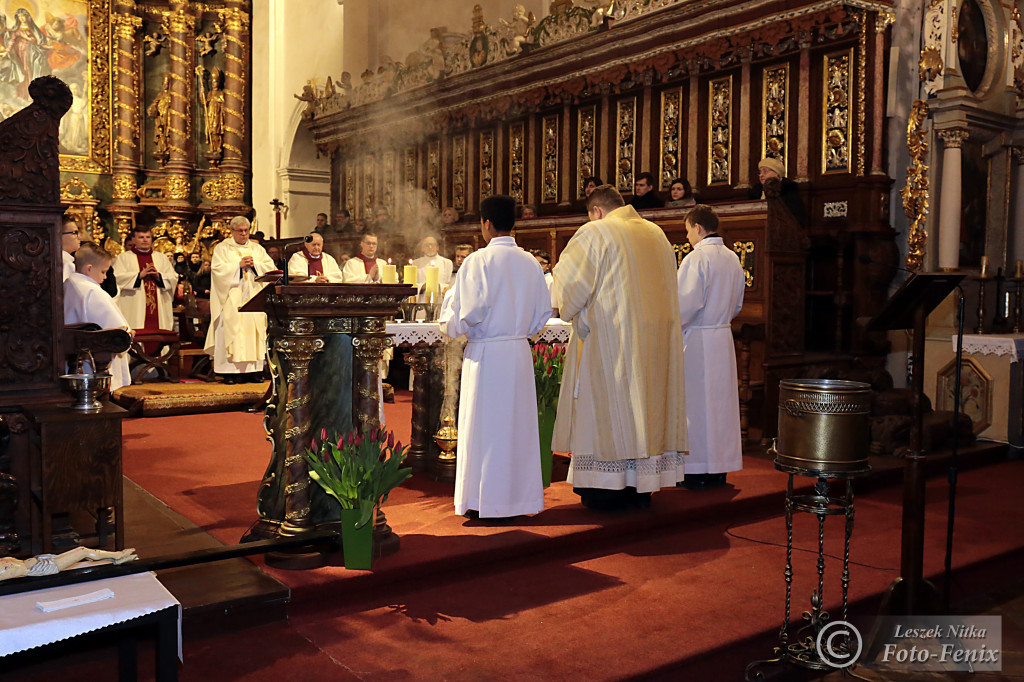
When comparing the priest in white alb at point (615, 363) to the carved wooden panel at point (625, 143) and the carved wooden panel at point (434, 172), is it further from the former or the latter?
the carved wooden panel at point (434, 172)

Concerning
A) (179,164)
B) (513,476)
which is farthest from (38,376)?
(179,164)

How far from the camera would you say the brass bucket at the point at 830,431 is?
331 cm

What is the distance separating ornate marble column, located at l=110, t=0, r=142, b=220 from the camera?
1417cm

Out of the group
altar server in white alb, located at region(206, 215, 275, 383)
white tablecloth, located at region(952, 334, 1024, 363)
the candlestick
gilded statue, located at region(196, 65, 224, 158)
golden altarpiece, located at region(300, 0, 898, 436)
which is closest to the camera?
the candlestick

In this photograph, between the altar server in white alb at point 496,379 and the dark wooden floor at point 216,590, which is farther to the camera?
the altar server in white alb at point 496,379

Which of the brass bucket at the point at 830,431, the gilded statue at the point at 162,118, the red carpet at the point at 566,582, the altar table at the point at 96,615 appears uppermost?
the gilded statue at the point at 162,118

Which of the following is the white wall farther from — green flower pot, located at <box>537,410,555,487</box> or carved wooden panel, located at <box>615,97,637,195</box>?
green flower pot, located at <box>537,410,555,487</box>

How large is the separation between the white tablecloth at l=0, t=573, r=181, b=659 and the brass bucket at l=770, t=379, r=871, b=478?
84.7 inches

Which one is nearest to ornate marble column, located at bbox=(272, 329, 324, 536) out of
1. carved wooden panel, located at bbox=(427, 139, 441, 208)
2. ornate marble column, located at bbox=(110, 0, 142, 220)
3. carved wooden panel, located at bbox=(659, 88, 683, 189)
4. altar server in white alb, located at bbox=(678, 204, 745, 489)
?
altar server in white alb, located at bbox=(678, 204, 745, 489)

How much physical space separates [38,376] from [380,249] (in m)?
8.80

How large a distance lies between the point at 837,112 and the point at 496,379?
5155 millimetres

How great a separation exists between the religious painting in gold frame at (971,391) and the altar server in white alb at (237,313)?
6752mm

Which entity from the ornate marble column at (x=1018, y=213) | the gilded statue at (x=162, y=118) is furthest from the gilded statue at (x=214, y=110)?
the ornate marble column at (x=1018, y=213)

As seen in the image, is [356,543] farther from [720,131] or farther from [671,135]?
[671,135]
